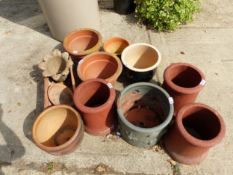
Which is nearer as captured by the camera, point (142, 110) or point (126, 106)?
point (126, 106)

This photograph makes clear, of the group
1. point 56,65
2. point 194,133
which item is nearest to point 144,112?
point 194,133

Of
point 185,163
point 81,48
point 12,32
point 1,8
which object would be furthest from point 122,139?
point 1,8

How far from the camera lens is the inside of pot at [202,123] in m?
2.43

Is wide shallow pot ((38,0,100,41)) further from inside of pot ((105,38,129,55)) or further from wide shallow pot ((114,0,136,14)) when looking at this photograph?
wide shallow pot ((114,0,136,14))

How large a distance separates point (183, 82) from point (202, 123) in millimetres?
530

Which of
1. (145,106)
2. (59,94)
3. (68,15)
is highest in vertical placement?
(68,15)

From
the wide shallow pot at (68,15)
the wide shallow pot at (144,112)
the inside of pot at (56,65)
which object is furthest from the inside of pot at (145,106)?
the wide shallow pot at (68,15)

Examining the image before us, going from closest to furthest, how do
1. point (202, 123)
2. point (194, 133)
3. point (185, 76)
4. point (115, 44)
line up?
point (202, 123) < point (194, 133) < point (185, 76) < point (115, 44)

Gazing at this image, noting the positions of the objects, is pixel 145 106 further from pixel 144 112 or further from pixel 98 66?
pixel 98 66

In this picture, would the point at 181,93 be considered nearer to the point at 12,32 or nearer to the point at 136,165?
the point at 136,165

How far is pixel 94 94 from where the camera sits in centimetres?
278

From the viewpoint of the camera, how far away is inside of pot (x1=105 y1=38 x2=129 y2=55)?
333 centimetres

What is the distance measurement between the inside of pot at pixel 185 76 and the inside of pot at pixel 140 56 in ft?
1.13

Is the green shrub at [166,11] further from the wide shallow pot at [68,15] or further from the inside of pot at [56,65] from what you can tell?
the inside of pot at [56,65]
